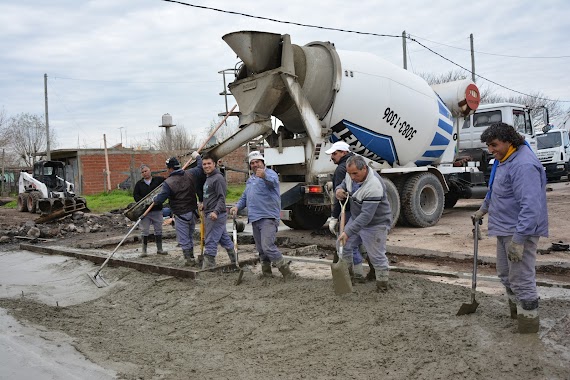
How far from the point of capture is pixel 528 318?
4.24 m

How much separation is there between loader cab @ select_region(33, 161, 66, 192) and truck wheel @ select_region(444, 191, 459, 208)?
15.4 metres

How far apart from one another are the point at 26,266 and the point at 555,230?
9975mm

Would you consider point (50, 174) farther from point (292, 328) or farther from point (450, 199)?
point (292, 328)

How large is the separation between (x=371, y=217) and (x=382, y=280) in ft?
2.35

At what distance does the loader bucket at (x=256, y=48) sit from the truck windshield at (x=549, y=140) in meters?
18.9

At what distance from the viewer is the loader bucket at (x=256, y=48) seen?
8961 mm

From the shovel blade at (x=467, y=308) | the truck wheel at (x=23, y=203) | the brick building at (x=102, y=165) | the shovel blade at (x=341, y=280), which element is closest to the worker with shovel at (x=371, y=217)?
the shovel blade at (x=341, y=280)

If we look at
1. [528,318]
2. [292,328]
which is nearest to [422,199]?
[292,328]

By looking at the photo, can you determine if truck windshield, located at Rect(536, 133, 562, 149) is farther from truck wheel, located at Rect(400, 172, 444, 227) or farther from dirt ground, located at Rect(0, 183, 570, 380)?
dirt ground, located at Rect(0, 183, 570, 380)

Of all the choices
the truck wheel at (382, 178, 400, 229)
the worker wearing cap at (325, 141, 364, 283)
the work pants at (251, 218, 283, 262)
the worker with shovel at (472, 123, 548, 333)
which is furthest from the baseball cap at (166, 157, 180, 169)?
the worker with shovel at (472, 123, 548, 333)

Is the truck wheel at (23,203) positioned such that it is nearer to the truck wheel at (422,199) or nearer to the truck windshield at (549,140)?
the truck wheel at (422,199)

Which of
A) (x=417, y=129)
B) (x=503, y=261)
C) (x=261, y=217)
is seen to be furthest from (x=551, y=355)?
(x=417, y=129)

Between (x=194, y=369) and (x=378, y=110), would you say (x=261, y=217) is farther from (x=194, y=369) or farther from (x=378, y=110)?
(x=378, y=110)

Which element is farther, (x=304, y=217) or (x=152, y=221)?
(x=304, y=217)
